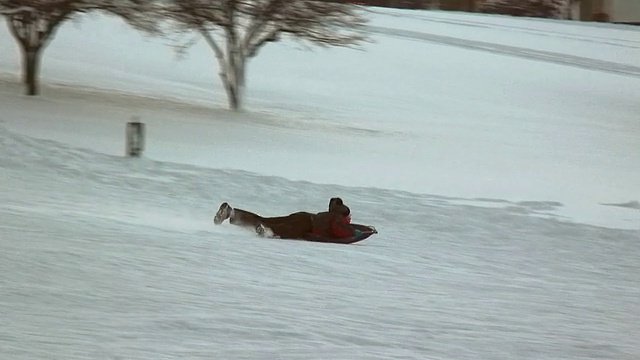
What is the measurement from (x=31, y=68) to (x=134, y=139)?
3.75 feet

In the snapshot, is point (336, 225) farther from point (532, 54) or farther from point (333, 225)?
point (532, 54)

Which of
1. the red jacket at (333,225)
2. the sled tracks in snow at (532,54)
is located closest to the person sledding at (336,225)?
the red jacket at (333,225)

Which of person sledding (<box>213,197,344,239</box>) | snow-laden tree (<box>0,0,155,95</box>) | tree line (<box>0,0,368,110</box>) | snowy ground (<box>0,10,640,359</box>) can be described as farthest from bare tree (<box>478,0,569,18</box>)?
snow-laden tree (<box>0,0,155,95</box>)

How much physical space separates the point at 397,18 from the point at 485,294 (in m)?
3.71

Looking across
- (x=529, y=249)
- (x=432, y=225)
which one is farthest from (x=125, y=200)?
(x=529, y=249)

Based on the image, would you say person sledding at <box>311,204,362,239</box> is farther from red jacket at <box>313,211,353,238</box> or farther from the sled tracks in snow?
the sled tracks in snow

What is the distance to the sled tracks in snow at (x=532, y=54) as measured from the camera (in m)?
10.0

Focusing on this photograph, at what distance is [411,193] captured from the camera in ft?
27.0

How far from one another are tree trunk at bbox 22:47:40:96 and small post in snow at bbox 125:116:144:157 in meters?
0.84

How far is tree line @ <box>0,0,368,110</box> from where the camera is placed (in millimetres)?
8727

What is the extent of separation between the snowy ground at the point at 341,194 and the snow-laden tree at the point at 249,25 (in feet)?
0.50

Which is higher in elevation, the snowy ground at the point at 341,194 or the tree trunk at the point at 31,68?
the tree trunk at the point at 31,68

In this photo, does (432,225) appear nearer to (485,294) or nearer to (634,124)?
(485,294)

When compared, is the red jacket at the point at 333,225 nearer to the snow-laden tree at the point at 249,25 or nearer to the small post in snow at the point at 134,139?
the small post in snow at the point at 134,139
